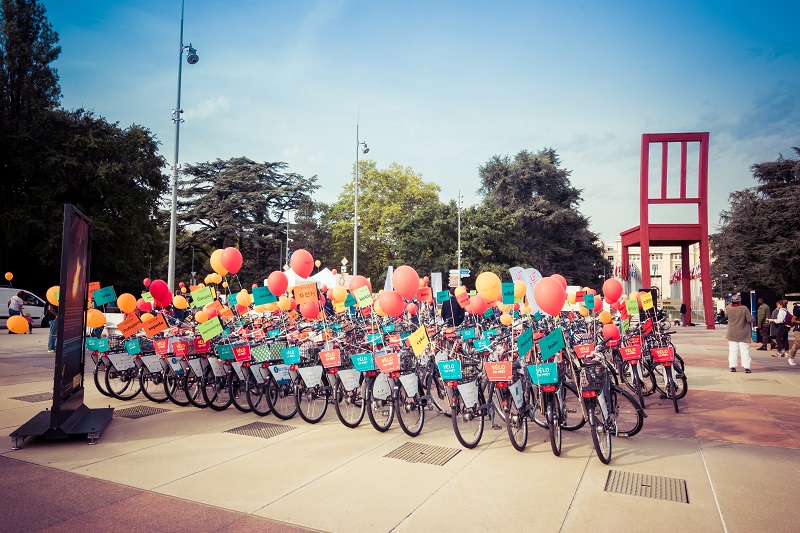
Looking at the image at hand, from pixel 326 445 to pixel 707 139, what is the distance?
21.1 metres

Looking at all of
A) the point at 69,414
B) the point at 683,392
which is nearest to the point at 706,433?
the point at 683,392

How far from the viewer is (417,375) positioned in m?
6.12

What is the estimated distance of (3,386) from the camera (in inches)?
344

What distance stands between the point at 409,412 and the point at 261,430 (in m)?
1.74

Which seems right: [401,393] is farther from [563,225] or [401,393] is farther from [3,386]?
[563,225]

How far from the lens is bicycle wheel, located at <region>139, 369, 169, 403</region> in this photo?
760cm

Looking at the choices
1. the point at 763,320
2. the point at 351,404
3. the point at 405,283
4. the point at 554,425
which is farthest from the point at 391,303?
the point at 763,320

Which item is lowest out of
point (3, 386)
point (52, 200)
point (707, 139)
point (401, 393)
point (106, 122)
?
point (3, 386)

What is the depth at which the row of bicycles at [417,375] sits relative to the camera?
207 inches

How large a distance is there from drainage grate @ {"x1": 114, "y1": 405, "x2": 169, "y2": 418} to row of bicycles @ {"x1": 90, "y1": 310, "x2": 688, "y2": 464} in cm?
34

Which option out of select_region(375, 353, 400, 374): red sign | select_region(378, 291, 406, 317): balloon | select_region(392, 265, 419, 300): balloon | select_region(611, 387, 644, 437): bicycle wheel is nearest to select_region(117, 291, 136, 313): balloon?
select_region(378, 291, 406, 317): balloon

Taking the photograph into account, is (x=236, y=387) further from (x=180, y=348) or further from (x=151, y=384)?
(x=151, y=384)

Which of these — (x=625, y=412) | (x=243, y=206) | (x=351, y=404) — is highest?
(x=243, y=206)

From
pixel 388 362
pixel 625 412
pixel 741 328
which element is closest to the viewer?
pixel 625 412
